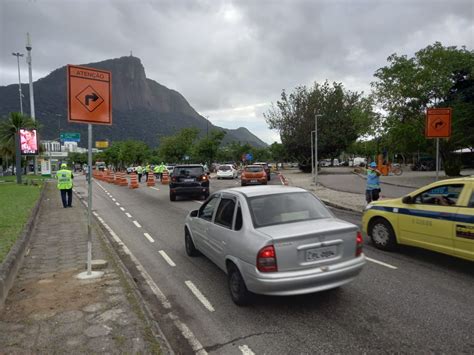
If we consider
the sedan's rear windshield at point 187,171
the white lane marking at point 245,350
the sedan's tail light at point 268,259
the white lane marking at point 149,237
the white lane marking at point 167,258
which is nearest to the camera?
the white lane marking at point 245,350

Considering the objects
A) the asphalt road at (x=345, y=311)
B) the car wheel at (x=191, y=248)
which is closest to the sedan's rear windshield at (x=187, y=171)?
the car wheel at (x=191, y=248)

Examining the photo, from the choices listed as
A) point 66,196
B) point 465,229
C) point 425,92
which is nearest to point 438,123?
point 465,229

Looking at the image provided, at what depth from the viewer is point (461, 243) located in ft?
17.5

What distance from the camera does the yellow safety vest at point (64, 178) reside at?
1316 cm

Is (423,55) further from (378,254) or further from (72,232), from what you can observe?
(72,232)

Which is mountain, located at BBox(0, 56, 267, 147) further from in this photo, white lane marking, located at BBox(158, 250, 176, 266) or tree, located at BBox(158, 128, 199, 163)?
white lane marking, located at BBox(158, 250, 176, 266)

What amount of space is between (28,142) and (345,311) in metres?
33.2

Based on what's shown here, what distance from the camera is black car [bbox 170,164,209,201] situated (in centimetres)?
1590

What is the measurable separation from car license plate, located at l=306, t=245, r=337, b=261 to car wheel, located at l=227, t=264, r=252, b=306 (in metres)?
0.91

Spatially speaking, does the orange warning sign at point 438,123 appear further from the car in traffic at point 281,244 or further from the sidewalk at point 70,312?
the sidewalk at point 70,312

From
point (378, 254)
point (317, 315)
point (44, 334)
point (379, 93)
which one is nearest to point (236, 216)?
point (317, 315)

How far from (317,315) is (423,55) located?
2770cm

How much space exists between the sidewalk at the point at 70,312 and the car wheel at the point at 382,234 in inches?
195

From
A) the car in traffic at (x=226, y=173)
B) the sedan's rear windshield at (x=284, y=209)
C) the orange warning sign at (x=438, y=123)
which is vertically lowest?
the car in traffic at (x=226, y=173)
